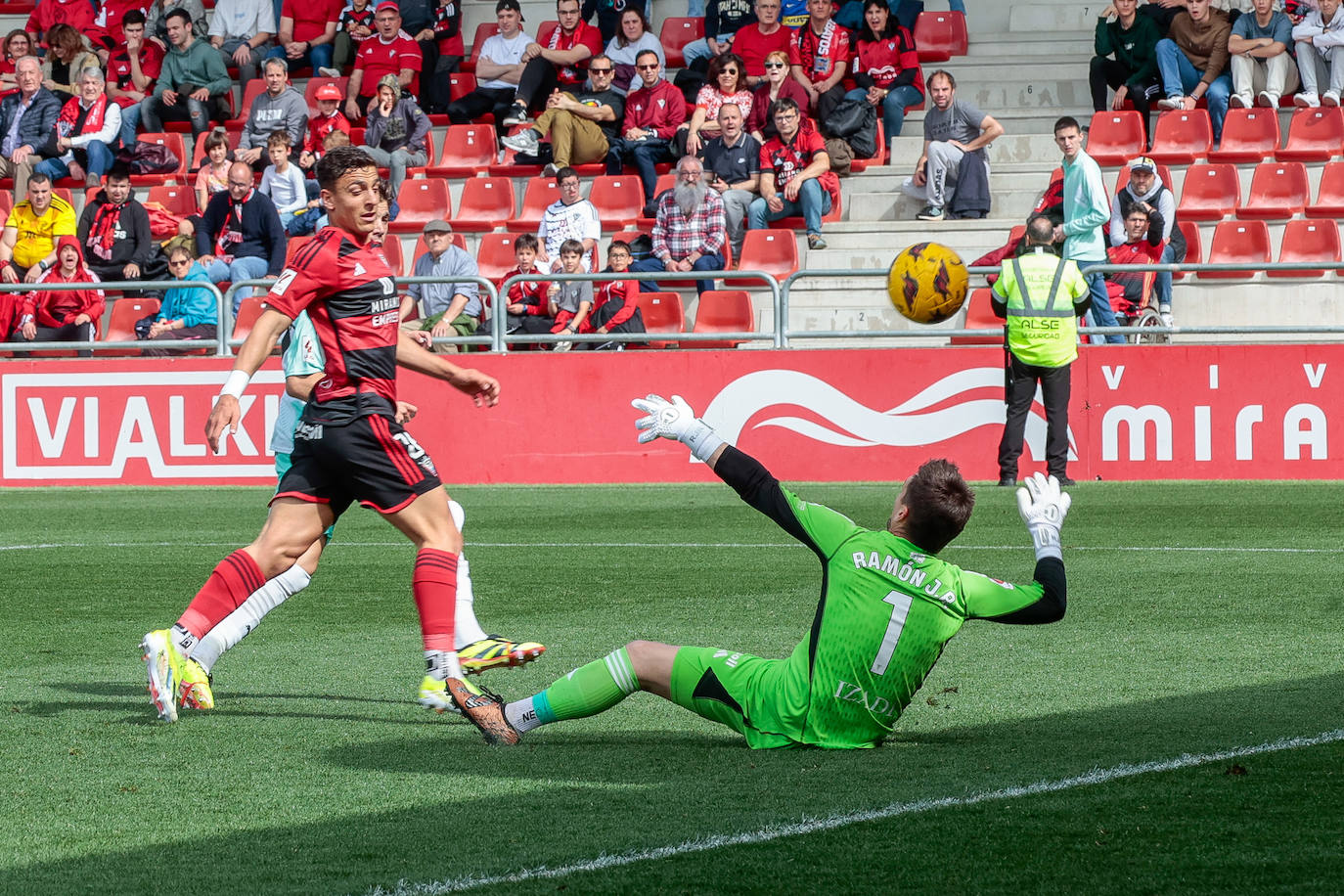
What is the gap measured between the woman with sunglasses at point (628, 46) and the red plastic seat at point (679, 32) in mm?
1514

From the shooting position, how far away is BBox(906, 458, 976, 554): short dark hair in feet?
16.3

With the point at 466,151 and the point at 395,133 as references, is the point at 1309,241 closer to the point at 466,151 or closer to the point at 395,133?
the point at 466,151

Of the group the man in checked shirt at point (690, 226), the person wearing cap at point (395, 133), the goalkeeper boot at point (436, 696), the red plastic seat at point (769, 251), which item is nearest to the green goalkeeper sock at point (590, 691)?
the goalkeeper boot at point (436, 696)

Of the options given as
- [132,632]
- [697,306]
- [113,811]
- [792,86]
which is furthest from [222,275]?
[113,811]

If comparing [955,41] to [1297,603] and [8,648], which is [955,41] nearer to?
[1297,603]

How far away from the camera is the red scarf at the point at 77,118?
2172 centimetres

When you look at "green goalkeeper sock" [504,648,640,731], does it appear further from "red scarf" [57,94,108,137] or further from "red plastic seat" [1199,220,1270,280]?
"red scarf" [57,94,108,137]

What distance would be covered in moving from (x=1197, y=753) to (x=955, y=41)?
17743mm

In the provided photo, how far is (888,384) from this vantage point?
16.0 m

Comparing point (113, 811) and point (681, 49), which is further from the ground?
point (681, 49)

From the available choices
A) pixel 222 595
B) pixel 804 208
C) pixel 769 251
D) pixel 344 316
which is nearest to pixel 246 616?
pixel 222 595

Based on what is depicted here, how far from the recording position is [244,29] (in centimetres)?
2344

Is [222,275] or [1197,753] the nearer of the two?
[1197,753]

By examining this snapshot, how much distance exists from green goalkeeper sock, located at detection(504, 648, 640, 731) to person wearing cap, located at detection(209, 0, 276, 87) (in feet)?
63.4
